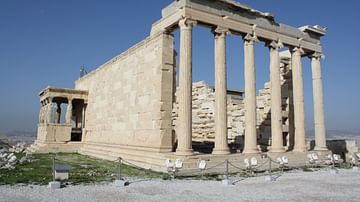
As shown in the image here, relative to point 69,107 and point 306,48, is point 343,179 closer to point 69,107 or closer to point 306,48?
point 306,48

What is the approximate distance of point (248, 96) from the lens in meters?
16.6

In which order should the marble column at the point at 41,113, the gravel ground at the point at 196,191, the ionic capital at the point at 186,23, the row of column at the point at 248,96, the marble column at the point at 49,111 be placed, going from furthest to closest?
the marble column at the point at 41,113 < the marble column at the point at 49,111 < the ionic capital at the point at 186,23 < the row of column at the point at 248,96 < the gravel ground at the point at 196,191

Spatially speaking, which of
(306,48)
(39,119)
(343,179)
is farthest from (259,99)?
(39,119)

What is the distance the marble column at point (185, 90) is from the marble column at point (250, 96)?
12.3ft

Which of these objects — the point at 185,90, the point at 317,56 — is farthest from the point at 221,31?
the point at 317,56

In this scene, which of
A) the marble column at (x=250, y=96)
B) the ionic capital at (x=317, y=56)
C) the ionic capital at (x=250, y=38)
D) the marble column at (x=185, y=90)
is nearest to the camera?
the marble column at (x=185, y=90)

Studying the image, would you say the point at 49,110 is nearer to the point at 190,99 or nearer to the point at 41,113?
the point at 41,113

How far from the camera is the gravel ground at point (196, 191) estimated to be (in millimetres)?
8281

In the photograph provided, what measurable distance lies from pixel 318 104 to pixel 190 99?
33.1 ft

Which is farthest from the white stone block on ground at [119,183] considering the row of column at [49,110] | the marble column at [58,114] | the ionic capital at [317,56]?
the marble column at [58,114]

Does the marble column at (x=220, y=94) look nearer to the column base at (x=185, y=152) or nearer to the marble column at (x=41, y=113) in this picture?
the column base at (x=185, y=152)

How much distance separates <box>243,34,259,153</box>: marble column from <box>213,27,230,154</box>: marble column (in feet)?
5.50

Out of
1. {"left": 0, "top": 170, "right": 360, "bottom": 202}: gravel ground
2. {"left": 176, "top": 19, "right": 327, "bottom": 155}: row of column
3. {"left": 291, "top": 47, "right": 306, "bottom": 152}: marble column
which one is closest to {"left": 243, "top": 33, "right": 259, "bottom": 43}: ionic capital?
{"left": 176, "top": 19, "right": 327, "bottom": 155}: row of column

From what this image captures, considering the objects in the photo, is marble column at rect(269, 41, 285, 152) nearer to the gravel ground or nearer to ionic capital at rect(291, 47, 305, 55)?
ionic capital at rect(291, 47, 305, 55)
